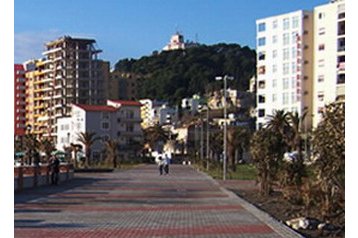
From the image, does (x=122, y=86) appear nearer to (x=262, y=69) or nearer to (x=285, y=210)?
(x=262, y=69)

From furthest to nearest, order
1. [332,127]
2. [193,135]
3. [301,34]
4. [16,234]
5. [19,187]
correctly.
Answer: [193,135] < [301,34] < [19,187] < [332,127] < [16,234]

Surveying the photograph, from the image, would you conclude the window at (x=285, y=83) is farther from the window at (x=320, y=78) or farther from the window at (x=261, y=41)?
the window at (x=261, y=41)

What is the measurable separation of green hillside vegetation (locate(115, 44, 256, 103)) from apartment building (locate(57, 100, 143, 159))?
188 ft

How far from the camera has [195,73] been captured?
175m

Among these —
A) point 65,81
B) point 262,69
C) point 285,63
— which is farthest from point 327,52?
point 65,81

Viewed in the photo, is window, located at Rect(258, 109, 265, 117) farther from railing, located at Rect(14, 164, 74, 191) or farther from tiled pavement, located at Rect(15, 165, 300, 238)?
tiled pavement, located at Rect(15, 165, 300, 238)

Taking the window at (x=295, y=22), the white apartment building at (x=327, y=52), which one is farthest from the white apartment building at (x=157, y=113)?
the white apartment building at (x=327, y=52)

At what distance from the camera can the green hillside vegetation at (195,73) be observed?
174750 millimetres

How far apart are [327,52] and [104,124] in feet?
123

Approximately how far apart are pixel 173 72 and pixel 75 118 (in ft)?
225
